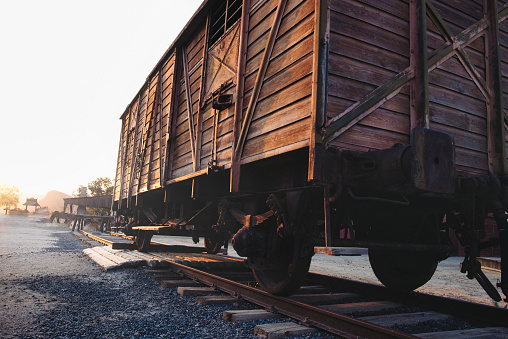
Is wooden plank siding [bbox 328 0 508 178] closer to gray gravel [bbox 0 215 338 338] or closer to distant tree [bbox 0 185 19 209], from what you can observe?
gray gravel [bbox 0 215 338 338]

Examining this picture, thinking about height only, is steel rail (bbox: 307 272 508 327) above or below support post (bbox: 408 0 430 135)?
below

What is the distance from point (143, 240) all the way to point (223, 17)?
572 centimetres

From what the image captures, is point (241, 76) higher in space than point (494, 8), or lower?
lower

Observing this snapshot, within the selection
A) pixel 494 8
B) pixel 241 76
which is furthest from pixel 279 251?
pixel 494 8

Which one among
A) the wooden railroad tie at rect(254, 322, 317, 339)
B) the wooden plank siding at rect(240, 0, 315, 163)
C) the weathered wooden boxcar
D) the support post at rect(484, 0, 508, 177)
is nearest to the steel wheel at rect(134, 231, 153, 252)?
the weathered wooden boxcar

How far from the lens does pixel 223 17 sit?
6418mm

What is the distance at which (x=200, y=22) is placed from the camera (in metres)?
7.27

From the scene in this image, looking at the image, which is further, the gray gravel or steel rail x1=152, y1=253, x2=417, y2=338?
the gray gravel

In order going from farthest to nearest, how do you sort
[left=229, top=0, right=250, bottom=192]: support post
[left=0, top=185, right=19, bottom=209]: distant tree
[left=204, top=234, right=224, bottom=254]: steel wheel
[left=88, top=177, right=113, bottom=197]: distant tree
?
1. [left=0, top=185, right=19, bottom=209]: distant tree
2. [left=88, top=177, right=113, bottom=197]: distant tree
3. [left=204, top=234, right=224, bottom=254]: steel wheel
4. [left=229, top=0, right=250, bottom=192]: support post

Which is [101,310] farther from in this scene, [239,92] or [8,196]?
[8,196]

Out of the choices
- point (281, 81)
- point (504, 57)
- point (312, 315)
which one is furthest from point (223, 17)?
point (312, 315)

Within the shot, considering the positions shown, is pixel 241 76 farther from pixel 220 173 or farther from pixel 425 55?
pixel 425 55

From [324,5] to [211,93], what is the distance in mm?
2992

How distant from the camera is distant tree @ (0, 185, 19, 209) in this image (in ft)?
336
